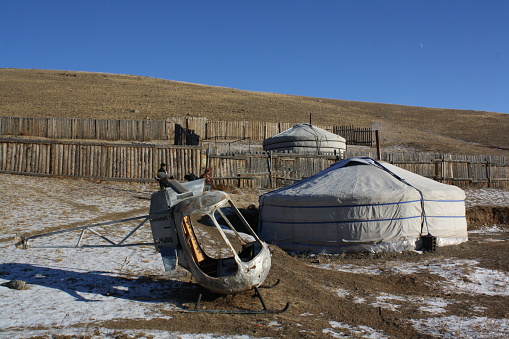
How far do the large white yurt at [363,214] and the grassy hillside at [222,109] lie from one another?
18267mm

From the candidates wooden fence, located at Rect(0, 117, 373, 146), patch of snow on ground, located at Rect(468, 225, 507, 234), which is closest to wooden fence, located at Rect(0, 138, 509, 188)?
patch of snow on ground, located at Rect(468, 225, 507, 234)

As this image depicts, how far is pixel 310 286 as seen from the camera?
6.25 m

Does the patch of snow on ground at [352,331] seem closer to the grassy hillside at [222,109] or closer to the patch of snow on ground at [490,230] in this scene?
the patch of snow on ground at [490,230]

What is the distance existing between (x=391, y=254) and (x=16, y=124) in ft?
66.5

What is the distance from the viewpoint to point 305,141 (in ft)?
66.3

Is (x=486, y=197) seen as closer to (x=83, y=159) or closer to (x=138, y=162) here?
(x=138, y=162)

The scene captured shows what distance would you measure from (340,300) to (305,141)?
48.3 ft

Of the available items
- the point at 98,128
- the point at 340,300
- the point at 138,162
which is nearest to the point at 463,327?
the point at 340,300

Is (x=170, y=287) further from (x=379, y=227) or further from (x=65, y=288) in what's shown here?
(x=379, y=227)

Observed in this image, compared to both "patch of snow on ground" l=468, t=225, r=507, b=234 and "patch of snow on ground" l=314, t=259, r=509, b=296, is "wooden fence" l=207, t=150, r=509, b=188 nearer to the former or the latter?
"patch of snow on ground" l=468, t=225, r=507, b=234

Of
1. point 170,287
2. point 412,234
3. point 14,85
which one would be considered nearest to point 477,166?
point 412,234

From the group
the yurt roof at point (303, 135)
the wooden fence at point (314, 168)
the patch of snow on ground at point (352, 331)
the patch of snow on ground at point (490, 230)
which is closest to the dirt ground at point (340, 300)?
the patch of snow on ground at point (352, 331)

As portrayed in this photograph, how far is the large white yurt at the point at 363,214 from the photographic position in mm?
9039

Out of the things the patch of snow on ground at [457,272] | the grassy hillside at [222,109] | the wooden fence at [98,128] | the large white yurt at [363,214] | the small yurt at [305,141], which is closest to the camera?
the patch of snow on ground at [457,272]
